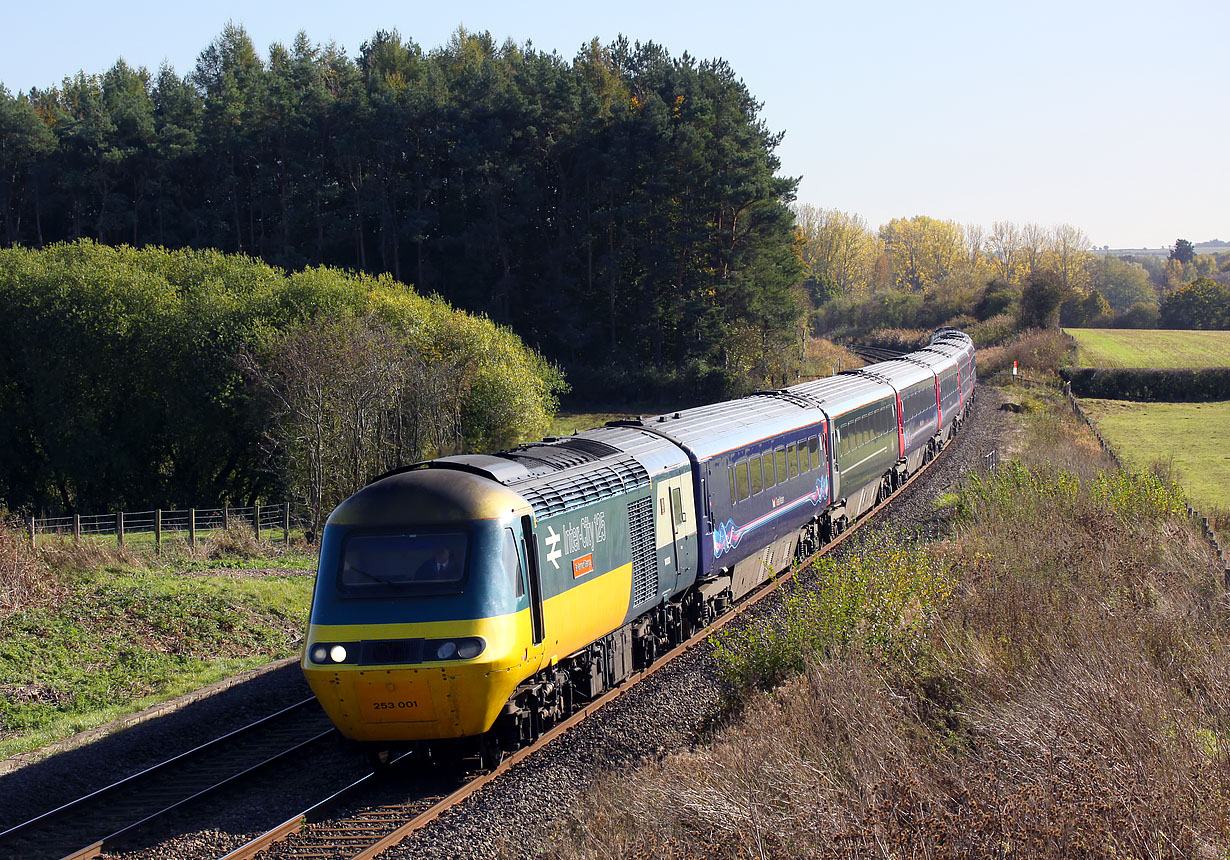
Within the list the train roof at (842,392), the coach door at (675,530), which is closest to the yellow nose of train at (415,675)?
the coach door at (675,530)

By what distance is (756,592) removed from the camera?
58.1 ft

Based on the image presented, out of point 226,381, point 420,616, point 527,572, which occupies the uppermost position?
point 226,381

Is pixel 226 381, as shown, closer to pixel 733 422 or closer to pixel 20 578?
pixel 20 578

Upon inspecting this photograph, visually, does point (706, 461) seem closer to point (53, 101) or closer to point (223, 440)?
point (223, 440)

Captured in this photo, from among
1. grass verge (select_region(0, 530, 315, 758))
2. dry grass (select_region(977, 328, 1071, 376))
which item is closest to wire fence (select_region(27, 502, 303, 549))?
grass verge (select_region(0, 530, 315, 758))

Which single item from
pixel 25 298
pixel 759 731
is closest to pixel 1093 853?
pixel 759 731

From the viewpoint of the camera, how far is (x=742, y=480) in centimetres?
1561

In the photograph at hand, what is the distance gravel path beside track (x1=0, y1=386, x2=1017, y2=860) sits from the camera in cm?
868

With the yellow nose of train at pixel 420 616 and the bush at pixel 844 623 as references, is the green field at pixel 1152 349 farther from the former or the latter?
the yellow nose of train at pixel 420 616

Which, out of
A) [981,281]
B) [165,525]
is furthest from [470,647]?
[981,281]

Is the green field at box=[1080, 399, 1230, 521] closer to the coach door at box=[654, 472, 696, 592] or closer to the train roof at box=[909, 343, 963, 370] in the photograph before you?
the train roof at box=[909, 343, 963, 370]

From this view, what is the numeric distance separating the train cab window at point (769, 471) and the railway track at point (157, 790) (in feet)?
25.7

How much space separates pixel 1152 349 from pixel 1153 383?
16.7 metres

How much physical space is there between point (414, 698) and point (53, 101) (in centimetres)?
9384
